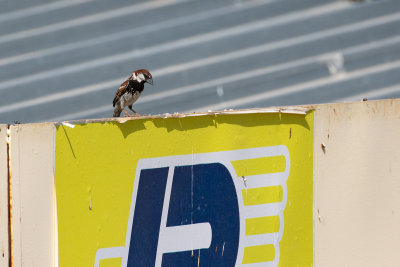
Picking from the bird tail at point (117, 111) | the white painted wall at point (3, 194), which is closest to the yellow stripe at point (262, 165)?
the white painted wall at point (3, 194)

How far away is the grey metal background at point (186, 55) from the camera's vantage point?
5.22 metres

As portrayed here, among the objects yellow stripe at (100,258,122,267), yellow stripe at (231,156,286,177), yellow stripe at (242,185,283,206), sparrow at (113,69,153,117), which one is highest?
sparrow at (113,69,153,117)

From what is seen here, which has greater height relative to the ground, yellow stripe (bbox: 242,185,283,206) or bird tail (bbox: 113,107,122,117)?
bird tail (bbox: 113,107,122,117)

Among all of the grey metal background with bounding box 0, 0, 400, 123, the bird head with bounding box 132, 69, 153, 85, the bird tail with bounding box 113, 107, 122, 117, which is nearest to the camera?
the bird head with bounding box 132, 69, 153, 85

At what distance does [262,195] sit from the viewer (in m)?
2.35

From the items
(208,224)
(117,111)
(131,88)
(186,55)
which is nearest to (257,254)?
(208,224)

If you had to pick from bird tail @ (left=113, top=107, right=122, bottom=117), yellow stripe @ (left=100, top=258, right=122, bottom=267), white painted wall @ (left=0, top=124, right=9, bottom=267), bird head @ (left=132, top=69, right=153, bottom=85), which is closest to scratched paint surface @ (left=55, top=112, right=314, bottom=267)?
yellow stripe @ (left=100, top=258, right=122, bottom=267)

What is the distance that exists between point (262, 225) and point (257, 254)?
11cm

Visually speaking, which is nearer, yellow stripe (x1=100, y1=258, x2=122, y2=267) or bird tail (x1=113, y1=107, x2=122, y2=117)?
yellow stripe (x1=100, y1=258, x2=122, y2=267)

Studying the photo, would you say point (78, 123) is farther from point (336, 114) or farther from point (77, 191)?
point (336, 114)

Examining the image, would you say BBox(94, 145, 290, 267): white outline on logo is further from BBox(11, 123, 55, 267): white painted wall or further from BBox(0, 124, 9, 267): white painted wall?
BBox(0, 124, 9, 267): white painted wall

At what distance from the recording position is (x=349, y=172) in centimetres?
239

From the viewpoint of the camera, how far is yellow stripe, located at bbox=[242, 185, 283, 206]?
7.71 ft

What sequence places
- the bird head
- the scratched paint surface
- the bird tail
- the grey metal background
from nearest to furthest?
the scratched paint surface < the bird head < the bird tail < the grey metal background
